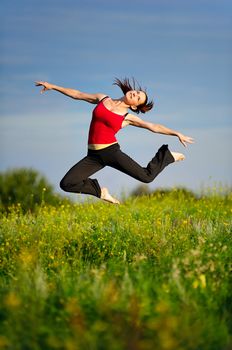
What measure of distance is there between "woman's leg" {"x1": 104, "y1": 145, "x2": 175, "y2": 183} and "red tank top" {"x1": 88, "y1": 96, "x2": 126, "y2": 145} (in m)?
0.26

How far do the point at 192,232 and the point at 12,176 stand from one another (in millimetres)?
8499

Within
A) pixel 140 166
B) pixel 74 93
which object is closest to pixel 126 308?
pixel 140 166

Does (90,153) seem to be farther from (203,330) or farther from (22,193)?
(22,193)

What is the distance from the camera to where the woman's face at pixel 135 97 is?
30.9ft

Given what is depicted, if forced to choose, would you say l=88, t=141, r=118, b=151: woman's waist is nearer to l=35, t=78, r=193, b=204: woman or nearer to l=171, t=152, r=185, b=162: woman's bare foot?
l=35, t=78, r=193, b=204: woman

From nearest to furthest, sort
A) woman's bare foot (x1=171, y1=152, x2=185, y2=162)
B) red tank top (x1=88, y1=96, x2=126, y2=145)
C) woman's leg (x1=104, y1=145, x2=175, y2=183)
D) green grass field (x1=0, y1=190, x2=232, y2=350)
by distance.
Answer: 1. green grass field (x1=0, y1=190, x2=232, y2=350)
2. red tank top (x1=88, y1=96, x2=126, y2=145)
3. woman's leg (x1=104, y1=145, x2=175, y2=183)
4. woman's bare foot (x1=171, y1=152, x2=185, y2=162)

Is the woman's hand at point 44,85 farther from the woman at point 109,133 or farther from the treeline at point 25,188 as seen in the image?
the treeline at point 25,188

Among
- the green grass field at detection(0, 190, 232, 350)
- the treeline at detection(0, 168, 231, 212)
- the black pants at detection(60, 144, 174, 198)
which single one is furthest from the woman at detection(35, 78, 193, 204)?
the treeline at detection(0, 168, 231, 212)

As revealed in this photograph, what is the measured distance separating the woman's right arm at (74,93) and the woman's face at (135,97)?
43 centimetres

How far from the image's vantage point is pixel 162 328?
391cm

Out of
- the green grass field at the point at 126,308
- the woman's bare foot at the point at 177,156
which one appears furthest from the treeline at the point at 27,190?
the green grass field at the point at 126,308

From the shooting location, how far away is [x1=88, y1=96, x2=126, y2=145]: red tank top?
363 inches

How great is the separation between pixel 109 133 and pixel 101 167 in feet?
1.89

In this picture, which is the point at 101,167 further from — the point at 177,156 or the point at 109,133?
the point at 177,156
